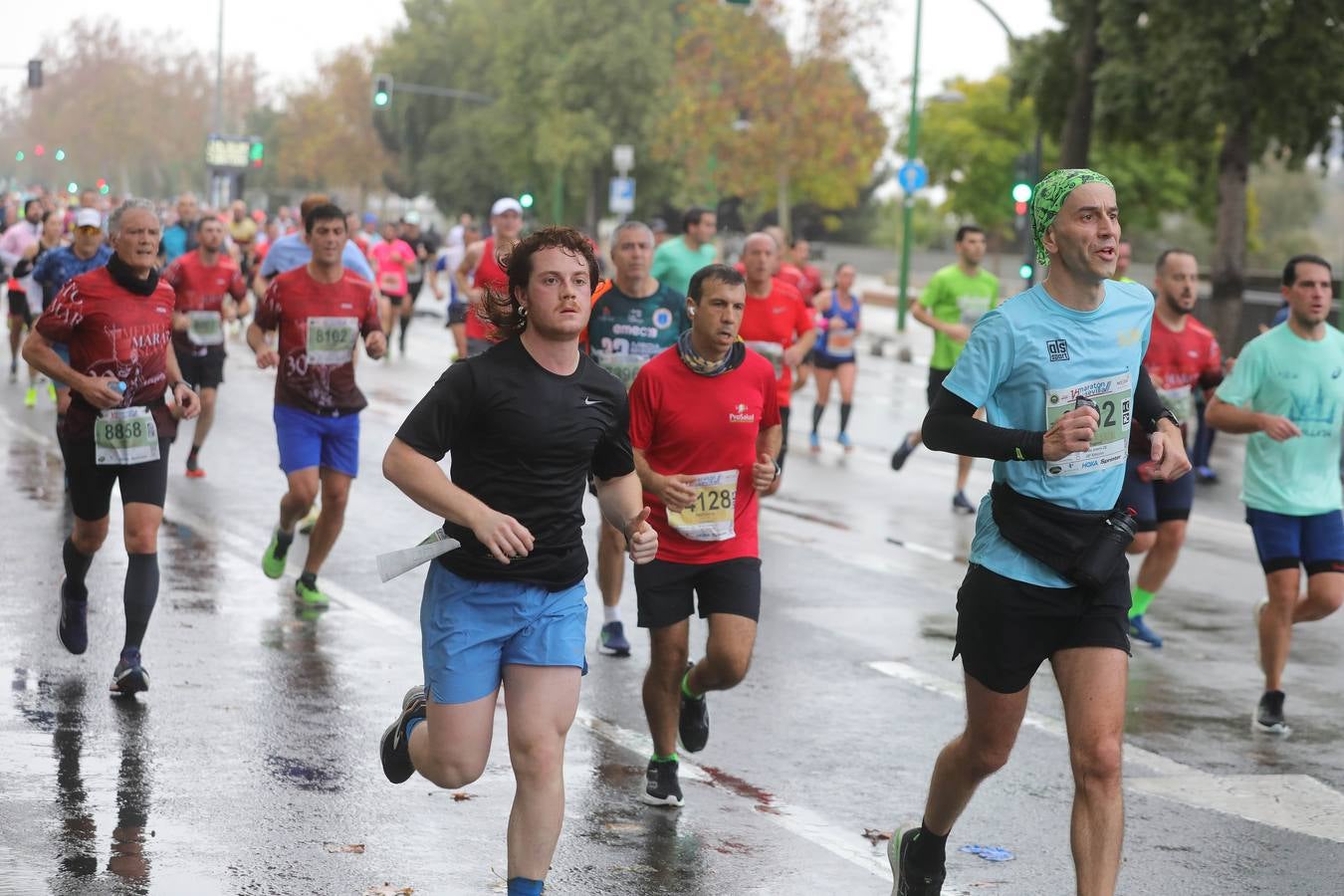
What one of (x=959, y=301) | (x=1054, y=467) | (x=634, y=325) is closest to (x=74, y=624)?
(x=634, y=325)

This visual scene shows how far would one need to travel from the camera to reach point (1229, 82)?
29.8 metres

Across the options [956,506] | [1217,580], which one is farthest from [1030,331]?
[956,506]

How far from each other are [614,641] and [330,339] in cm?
Result: 216

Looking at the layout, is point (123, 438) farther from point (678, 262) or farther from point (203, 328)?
point (203, 328)

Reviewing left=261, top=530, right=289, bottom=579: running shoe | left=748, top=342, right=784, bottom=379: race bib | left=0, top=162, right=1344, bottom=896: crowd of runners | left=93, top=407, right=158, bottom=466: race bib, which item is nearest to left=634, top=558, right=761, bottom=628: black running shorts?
left=0, top=162, right=1344, bottom=896: crowd of runners

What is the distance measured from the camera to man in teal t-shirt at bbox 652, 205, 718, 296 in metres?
12.3

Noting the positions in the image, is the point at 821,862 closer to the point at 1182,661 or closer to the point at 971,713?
the point at 971,713

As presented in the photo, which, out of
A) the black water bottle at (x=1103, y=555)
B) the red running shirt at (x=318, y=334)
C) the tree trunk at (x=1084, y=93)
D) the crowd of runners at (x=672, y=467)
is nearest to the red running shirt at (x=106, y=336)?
the crowd of runners at (x=672, y=467)

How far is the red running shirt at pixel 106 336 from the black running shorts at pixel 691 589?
2384mm

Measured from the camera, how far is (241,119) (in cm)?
15238

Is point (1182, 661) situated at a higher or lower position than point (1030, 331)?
lower

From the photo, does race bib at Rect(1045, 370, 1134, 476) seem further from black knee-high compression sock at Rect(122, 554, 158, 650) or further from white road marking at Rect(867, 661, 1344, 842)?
black knee-high compression sock at Rect(122, 554, 158, 650)

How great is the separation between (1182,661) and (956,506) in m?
5.27

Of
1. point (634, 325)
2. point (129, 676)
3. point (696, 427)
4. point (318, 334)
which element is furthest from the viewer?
point (318, 334)
